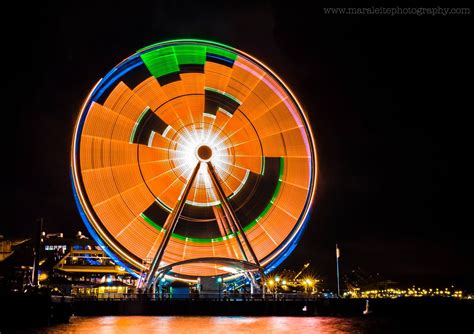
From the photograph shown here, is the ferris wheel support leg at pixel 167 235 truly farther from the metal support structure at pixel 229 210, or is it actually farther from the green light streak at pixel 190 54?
the green light streak at pixel 190 54

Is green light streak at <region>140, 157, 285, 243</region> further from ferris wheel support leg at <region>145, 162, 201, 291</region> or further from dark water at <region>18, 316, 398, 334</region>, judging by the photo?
dark water at <region>18, 316, 398, 334</region>

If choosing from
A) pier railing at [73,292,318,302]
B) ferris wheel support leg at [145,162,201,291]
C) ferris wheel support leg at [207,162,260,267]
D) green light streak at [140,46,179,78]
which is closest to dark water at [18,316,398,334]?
pier railing at [73,292,318,302]

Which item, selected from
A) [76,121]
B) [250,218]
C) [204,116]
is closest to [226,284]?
[250,218]

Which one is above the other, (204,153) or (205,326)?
(204,153)

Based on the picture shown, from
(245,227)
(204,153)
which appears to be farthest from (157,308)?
(204,153)

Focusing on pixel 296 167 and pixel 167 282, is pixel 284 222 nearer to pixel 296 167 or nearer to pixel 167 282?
pixel 296 167

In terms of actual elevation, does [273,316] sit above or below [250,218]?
below

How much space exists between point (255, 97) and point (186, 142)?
450 cm

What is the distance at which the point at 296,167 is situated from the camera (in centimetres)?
3338

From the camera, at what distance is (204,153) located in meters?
32.5

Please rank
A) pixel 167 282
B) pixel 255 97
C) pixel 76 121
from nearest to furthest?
pixel 76 121
pixel 255 97
pixel 167 282

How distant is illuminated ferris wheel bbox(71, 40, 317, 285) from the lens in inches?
1236

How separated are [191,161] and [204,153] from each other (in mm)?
1237

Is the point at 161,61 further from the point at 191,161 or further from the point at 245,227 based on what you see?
the point at 245,227
